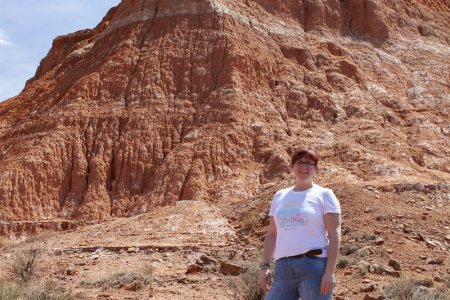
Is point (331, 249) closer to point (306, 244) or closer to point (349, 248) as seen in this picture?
point (306, 244)

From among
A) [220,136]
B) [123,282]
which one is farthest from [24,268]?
[220,136]

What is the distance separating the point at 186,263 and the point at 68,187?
15.0m

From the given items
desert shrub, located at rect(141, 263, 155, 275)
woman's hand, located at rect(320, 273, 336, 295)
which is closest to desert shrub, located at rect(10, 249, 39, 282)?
desert shrub, located at rect(141, 263, 155, 275)

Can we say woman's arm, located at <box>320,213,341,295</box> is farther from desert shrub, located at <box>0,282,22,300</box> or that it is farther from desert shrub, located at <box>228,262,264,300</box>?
desert shrub, located at <box>0,282,22,300</box>

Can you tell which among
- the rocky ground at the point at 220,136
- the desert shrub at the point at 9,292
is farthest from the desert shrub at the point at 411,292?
the desert shrub at the point at 9,292

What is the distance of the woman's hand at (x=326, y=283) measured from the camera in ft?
16.1

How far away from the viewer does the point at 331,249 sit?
4980 mm

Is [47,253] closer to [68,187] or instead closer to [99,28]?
[68,187]

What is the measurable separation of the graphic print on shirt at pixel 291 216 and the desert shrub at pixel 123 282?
780 centimetres

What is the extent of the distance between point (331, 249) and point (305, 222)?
30 centimetres

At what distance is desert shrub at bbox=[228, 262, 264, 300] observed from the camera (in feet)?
33.2

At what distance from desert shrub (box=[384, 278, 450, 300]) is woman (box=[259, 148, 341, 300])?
430 centimetres

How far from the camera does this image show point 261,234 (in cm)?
2112

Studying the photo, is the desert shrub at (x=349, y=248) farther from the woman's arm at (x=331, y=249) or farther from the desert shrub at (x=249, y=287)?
the woman's arm at (x=331, y=249)
